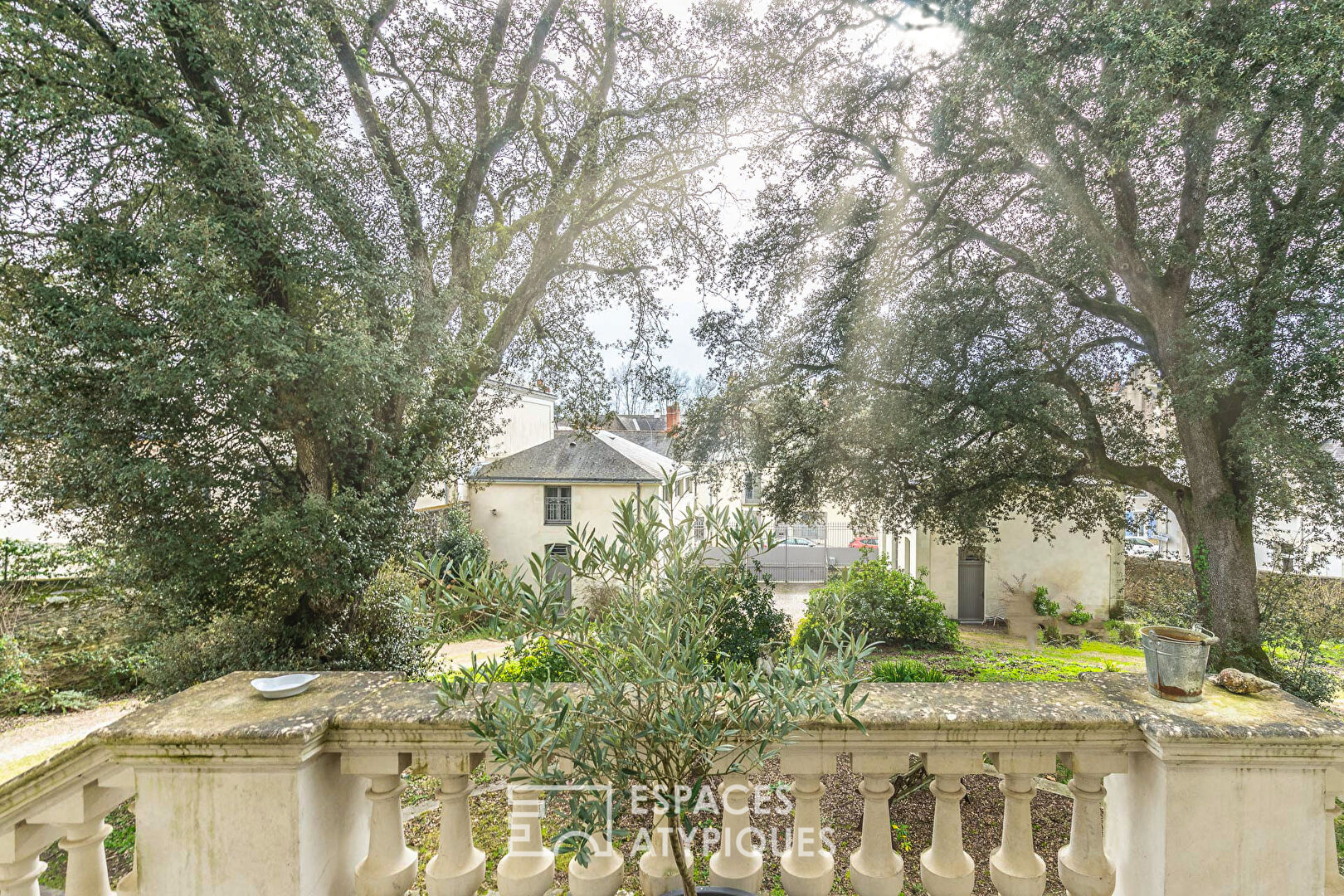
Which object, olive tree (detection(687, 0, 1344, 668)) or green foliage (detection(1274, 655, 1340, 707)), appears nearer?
olive tree (detection(687, 0, 1344, 668))

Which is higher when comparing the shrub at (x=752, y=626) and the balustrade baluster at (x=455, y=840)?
the balustrade baluster at (x=455, y=840)

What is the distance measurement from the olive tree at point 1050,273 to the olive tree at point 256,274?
2.42 meters

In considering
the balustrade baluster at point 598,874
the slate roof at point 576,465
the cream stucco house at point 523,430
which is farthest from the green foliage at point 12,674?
the balustrade baluster at point 598,874

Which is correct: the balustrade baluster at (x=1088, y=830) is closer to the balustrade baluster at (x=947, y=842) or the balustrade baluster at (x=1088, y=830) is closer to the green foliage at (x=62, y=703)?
the balustrade baluster at (x=947, y=842)

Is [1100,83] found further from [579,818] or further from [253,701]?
[253,701]

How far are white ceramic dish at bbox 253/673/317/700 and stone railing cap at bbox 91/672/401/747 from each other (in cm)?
1

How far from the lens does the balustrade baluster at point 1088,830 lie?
1361mm

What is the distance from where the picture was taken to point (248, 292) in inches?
188

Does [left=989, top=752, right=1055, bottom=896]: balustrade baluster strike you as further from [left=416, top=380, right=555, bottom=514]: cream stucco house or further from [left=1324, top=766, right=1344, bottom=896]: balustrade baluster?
[left=416, top=380, right=555, bottom=514]: cream stucco house

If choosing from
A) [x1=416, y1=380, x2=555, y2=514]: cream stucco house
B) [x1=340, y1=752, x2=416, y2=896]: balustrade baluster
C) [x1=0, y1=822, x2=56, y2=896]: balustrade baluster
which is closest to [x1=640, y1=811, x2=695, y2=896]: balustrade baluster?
[x1=340, y1=752, x2=416, y2=896]: balustrade baluster

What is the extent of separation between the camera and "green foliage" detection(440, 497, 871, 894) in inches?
44.5

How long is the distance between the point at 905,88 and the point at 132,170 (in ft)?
26.0

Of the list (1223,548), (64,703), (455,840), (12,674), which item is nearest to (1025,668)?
(1223,548)

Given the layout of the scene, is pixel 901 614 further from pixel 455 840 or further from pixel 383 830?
pixel 383 830
